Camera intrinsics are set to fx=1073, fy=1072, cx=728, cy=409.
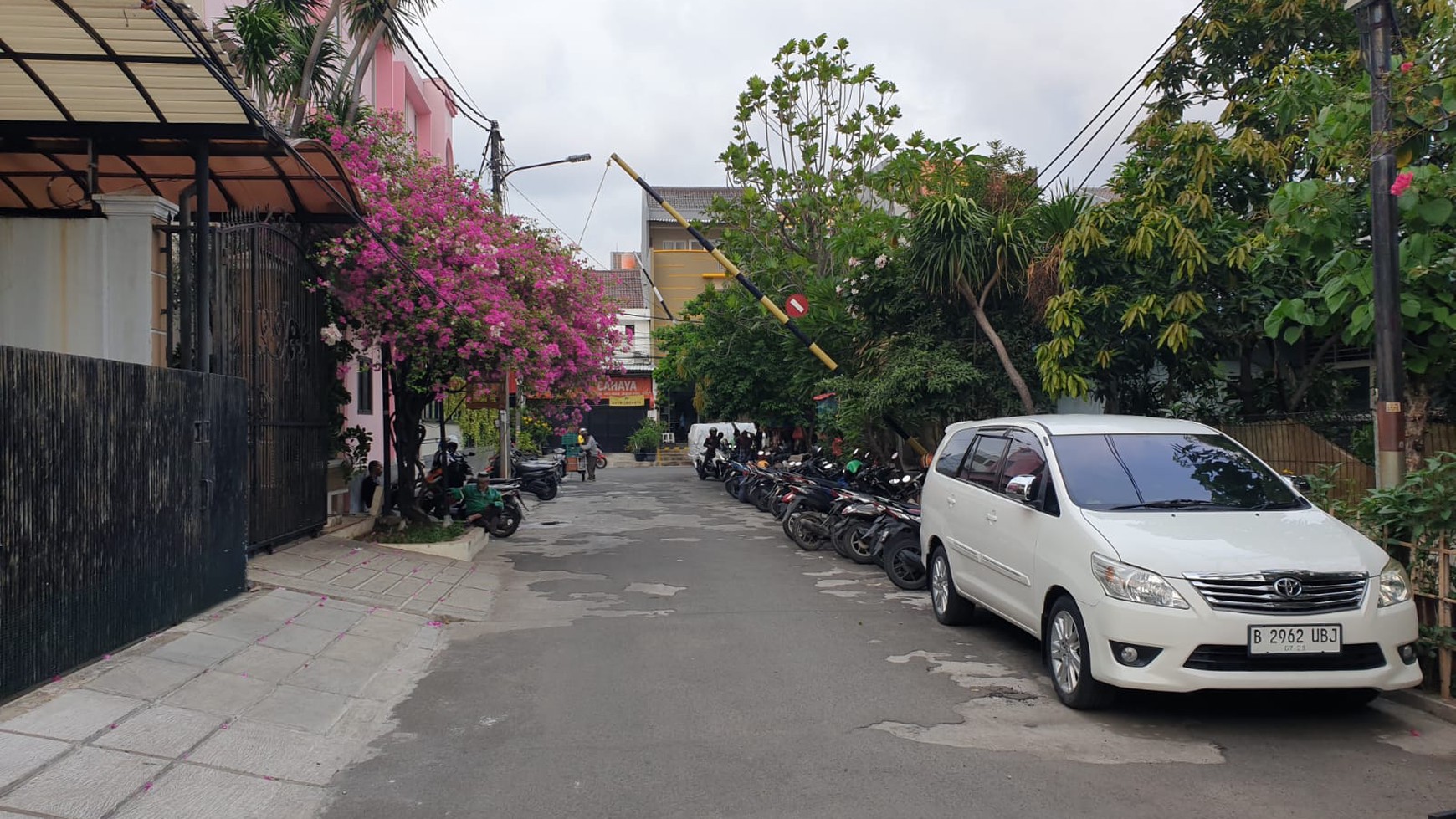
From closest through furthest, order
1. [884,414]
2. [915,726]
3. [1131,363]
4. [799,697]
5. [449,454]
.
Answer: [915,726] < [799,697] < [1131,363] < [884,414] < [449,454]

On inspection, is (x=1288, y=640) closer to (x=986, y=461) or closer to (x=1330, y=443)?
(x=986, y=461)

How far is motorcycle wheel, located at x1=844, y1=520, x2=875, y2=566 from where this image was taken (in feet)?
43.4

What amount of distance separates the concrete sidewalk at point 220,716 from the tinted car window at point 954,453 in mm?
4609

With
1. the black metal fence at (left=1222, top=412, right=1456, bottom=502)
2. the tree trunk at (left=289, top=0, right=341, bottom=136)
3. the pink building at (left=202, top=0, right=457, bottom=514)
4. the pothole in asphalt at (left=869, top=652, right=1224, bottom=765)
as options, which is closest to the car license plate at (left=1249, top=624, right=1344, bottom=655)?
the pothole in asphalt at (left=869, top=652, right=1224, bottom=765)

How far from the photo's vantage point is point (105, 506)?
22.4ft

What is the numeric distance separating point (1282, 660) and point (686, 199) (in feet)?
181

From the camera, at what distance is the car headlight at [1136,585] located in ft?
19.1

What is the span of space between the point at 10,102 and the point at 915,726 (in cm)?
843

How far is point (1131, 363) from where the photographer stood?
1248cm

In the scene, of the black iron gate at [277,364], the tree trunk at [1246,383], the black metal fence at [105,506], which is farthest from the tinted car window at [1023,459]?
the black iron gate at [277,364]

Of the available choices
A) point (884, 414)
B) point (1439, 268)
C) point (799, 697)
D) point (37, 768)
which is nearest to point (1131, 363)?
point (884, 414)

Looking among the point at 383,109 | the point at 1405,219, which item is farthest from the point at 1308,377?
the point at 383,109

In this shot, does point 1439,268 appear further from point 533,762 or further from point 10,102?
point 10,102

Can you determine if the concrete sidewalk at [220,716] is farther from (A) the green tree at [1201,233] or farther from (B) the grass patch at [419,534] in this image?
(A) the green tree at [1201,233]
